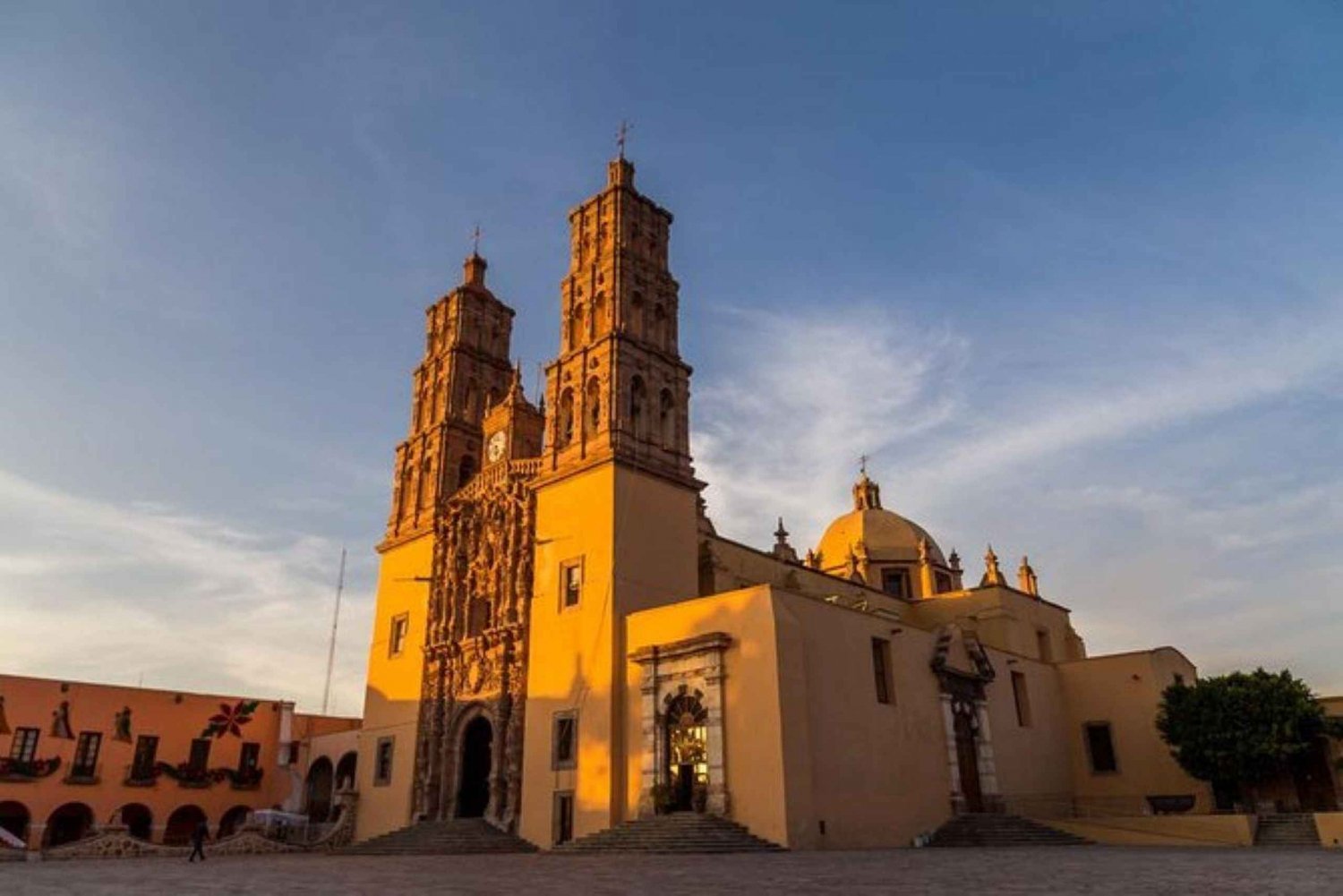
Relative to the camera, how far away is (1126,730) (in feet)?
115

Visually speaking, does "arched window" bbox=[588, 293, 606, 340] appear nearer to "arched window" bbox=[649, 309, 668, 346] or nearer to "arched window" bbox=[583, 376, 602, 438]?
"arched window" bbox=[649, 309, 668, 346]

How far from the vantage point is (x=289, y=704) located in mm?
45375

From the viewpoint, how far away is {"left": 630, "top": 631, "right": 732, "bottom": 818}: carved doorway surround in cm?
2469

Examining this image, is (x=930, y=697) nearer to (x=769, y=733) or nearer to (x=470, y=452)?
(x=769, y=733)

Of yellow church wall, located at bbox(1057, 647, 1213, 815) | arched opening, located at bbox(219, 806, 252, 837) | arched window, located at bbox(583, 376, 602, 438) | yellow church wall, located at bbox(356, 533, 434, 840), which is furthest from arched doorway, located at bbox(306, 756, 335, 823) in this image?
yellow church wall, located at bbox(1057, 647, 1213, 815)

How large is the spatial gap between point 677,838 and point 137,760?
29255mm

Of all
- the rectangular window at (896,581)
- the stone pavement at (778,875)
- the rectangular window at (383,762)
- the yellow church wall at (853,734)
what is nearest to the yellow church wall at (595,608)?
the yellow church wall at (853,734)

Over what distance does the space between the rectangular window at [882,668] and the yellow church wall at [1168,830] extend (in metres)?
→ 7.38

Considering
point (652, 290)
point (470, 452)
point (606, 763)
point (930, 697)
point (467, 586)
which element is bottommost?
point (606, 763)

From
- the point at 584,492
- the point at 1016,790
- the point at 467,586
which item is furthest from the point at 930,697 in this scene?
the point at 467,586

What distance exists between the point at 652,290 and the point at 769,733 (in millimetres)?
17798

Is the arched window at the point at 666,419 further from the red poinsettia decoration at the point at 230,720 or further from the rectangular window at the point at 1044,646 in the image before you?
the red poinsettia decoration at the point at 230,720

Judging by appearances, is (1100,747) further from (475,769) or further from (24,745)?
(24,745)

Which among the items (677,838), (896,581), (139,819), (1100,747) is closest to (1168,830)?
(1100,747)
